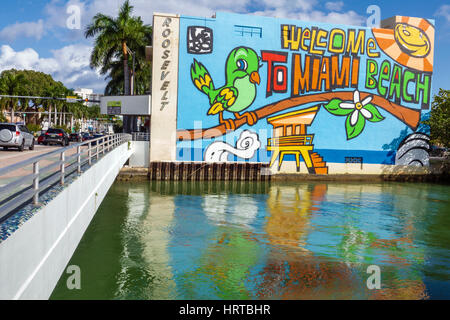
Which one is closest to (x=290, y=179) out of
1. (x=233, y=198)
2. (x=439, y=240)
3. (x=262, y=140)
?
(x=262, y=140)

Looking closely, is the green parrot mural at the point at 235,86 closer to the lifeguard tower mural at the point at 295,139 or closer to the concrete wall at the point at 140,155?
the lifeguard tower mural at the point at 295,139

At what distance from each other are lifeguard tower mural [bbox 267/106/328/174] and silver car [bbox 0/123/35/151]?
56.9ft

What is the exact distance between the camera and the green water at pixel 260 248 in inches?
426

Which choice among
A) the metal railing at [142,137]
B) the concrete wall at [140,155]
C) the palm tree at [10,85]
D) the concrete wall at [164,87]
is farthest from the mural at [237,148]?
the palm tree at [10,85]

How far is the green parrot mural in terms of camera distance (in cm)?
3425

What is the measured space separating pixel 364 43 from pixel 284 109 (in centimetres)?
871

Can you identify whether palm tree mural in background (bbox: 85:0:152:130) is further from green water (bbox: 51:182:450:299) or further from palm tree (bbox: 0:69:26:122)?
palm tree (bbox: 0:69:26:122)

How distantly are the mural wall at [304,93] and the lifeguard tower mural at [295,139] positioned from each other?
0.26ft

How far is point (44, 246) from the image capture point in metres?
6.51

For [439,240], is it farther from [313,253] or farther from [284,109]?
[284,109]

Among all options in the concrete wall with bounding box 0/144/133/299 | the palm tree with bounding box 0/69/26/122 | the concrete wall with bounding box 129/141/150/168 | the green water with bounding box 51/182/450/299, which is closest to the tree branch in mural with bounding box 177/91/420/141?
the concrete wall with bounding box 129/141/150/168

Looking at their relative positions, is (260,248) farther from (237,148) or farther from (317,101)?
(317,101)

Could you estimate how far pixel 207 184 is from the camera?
3238cm
